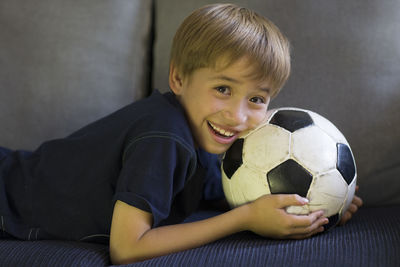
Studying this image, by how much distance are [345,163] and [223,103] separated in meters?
0.30

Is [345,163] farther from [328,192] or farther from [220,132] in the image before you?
[220,132]

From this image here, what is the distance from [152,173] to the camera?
38.4 inches

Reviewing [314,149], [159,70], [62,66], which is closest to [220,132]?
[314,149]

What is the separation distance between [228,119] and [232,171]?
12 cm

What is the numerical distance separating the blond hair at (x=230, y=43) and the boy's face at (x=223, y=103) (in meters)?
0.02

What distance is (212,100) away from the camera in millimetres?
1077

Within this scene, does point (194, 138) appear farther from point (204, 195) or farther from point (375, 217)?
point (375, 217)

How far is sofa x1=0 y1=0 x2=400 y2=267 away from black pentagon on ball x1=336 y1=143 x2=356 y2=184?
12cm

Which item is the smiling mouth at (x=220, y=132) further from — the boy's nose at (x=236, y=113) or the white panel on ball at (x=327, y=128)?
the white panel on ball at (x=327, y=128)

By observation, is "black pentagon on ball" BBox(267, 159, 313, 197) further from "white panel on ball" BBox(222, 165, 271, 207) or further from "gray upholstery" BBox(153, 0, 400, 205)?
"gray upholstery" BBox(153, 0, 400, 205)

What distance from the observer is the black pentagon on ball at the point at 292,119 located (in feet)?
3.41

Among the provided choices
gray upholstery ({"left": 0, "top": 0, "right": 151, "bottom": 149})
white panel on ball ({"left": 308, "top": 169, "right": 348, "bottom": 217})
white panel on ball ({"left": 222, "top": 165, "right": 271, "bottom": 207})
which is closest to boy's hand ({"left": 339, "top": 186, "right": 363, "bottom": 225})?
white panel on ball ({"left": 308, "top": 169, "right": 348, "bottom": 217})

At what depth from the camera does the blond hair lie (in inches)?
41.3

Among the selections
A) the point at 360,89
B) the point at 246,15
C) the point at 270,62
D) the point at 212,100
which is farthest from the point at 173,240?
the point at 360,89
